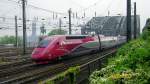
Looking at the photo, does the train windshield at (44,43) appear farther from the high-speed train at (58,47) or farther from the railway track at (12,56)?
the railway track at (12,56)

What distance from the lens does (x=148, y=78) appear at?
19.2 feet

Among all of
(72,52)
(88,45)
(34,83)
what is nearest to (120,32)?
(88,45)

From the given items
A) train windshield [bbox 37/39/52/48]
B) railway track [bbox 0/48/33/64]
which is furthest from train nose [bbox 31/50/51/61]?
railway track [bbox 0/48/33/64]

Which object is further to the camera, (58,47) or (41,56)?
(58,47)

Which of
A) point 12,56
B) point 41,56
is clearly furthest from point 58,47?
point 12,56

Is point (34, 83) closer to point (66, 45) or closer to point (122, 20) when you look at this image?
point (66, 45)

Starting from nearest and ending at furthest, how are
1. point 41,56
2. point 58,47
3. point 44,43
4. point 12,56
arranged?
point 41,56 → point 58,47 → point 44,43 → point 12,56

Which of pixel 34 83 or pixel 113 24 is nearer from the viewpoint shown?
pixel 34 83

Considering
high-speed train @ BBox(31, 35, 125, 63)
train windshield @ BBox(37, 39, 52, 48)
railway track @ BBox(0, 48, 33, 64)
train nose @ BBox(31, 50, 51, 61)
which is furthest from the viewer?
railway track @ BBox(0, 48, 33, 64)

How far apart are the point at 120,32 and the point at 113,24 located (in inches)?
292

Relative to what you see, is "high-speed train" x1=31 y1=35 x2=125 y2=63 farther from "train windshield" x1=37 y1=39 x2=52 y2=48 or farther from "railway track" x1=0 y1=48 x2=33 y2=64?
"railway track" x1=0 y1=48 x2=33 y2=64

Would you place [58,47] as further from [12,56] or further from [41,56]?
[12,56]

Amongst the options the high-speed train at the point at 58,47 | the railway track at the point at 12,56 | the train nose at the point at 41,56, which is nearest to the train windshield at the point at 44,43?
the high-speed train at the point at 58,47

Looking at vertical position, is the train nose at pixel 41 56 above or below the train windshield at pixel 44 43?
below
